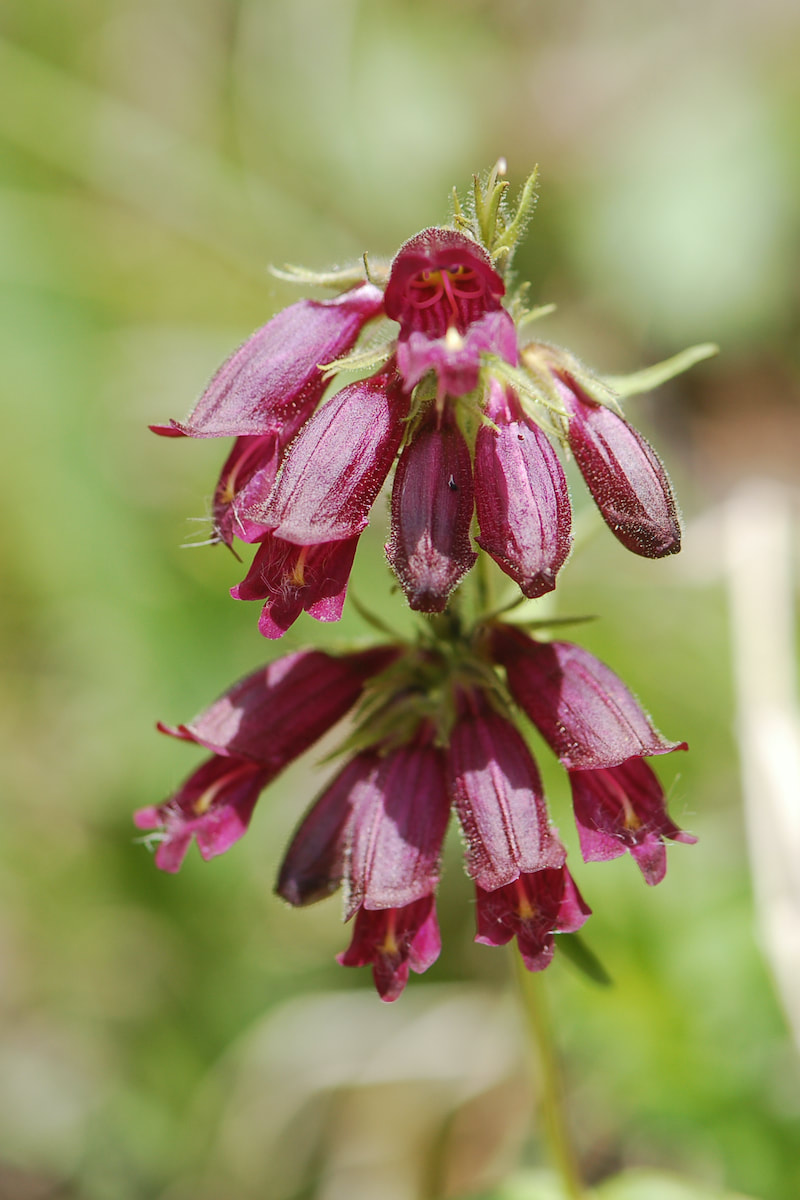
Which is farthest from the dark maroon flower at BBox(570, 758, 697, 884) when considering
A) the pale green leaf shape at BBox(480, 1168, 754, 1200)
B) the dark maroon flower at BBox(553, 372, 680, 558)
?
the pale green leaf shape at BBox(480, 1168, 754, 1200)

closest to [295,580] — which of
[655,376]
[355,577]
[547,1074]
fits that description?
[655,376]

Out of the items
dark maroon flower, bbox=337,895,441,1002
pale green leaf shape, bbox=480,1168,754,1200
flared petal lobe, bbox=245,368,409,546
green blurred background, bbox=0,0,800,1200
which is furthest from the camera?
green blurred background, bbox=0,0,800,1200

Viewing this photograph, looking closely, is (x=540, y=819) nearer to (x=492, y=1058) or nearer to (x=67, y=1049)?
(x=492, y=1058)

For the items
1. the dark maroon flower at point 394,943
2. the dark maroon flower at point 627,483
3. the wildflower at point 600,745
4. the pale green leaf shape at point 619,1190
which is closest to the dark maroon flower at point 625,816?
the wildflower at point 600,745

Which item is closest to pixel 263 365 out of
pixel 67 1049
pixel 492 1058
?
pixel 492 1058

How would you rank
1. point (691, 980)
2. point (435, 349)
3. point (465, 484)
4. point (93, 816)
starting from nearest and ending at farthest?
point (435, 349) → point (465, 484) → point (691, 980) → point (93, 816)

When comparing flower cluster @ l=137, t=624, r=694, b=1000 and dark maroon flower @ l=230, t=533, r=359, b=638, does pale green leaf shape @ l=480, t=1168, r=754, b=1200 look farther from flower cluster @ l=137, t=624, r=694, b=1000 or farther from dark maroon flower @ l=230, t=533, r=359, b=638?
dark maroon flower @ l=230, t=533, r=359, b=638
